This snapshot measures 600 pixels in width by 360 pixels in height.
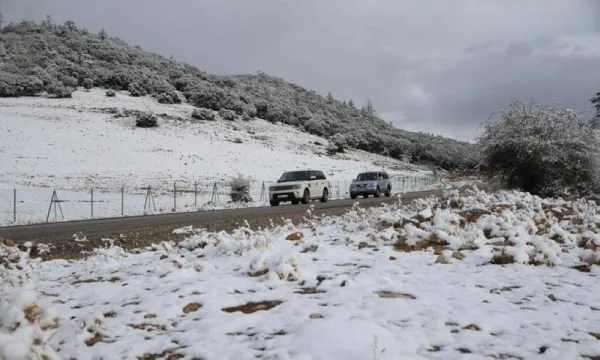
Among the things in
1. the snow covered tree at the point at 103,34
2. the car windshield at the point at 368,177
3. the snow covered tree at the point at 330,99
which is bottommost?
the car windshield at the point at 368,177

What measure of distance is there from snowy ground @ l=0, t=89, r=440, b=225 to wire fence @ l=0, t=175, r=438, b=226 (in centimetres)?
8

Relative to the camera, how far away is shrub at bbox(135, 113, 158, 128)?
60469 mm

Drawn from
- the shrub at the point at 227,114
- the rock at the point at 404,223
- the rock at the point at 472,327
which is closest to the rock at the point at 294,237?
the rock at the point at 404,223

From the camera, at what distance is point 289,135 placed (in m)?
77.1

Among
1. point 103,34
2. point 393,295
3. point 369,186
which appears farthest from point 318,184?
point 103,34

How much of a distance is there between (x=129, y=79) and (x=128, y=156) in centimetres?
3906

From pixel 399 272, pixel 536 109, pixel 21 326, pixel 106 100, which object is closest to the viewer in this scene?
pixel 21 326

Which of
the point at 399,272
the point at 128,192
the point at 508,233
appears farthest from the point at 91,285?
the point at 128,192

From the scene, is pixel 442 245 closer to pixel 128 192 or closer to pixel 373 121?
pixel 128 192

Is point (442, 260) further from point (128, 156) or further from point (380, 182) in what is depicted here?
point (128, 156)

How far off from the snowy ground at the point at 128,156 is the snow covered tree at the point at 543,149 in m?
16.4

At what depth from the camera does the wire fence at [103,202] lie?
81.5ft

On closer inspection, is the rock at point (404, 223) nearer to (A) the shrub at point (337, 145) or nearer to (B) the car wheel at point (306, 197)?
(B) the car wheel at point (306, 197)

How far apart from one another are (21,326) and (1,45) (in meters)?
102
